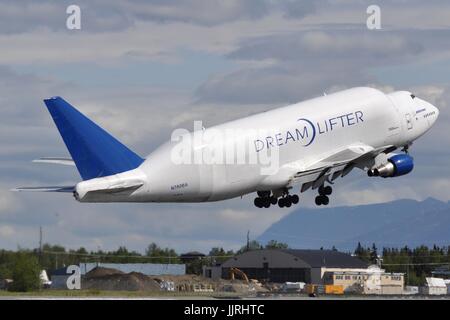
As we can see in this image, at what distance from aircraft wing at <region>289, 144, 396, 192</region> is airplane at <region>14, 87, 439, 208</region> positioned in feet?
0.22

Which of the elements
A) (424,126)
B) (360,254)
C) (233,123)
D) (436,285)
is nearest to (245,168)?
(233,123)

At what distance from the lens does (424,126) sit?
95.6 m

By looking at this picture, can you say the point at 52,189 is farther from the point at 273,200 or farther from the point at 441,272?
the point at 441,272

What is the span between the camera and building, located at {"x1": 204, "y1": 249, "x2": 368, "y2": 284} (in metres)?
130

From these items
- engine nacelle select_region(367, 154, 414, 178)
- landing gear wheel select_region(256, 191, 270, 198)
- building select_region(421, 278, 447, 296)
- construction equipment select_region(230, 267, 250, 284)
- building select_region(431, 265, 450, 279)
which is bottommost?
building select_region(421, 278, 447, 296)

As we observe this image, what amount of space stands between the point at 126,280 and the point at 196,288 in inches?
326

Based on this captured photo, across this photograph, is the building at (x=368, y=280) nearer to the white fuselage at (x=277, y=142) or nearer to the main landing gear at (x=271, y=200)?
the white fuselage at (x=277, y=142)

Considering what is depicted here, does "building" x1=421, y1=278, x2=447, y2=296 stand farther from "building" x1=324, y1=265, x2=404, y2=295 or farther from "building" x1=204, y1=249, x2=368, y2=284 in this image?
"building" x1=204, y1=249, x2=368, y2=284

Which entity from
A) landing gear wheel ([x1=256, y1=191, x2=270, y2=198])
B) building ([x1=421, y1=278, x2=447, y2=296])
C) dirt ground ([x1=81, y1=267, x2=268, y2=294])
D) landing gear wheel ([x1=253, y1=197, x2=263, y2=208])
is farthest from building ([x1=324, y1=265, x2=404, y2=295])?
landing gear wheel ([x1=256, y1=191, x2=270, y2=198])

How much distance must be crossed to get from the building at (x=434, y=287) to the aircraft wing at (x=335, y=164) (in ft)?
117

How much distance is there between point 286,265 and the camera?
434 feet

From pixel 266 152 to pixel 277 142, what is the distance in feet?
3.13

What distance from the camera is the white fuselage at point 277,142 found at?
79375 millimetres

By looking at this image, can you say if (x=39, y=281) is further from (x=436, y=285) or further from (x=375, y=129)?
(x=436, y=285)
